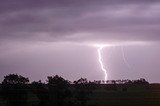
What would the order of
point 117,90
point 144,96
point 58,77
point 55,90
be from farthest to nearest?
1. point 117,90
2. point 58,77
3. point 144,96
4. point 55,90

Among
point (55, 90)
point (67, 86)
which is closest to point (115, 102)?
point (67, 86)

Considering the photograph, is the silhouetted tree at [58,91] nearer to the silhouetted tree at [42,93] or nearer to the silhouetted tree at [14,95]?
the silhouetted tree at [42,93]

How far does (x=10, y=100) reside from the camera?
17.8 metres

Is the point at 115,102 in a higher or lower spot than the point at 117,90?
lower

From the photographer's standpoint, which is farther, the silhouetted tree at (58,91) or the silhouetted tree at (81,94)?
the silhouetted tree at (81,94)

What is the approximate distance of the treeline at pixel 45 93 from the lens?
17.5 metres

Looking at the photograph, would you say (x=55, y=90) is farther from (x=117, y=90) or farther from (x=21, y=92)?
(x=117, y=90)

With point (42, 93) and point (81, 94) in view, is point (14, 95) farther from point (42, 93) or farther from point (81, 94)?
point (81, 94)

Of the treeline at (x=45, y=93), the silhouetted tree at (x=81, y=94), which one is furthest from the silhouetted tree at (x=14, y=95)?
the silhouetted tree at (x=81, y=94)

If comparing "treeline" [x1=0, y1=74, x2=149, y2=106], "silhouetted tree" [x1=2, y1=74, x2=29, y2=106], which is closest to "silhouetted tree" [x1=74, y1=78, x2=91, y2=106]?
"treeline" [x1=0, y1=74, x2=149, y2=106]

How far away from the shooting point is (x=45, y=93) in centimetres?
1759

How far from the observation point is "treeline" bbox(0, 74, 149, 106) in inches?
688

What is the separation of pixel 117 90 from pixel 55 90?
6816 mm

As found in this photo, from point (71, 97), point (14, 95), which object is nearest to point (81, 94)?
point (71, 97)
